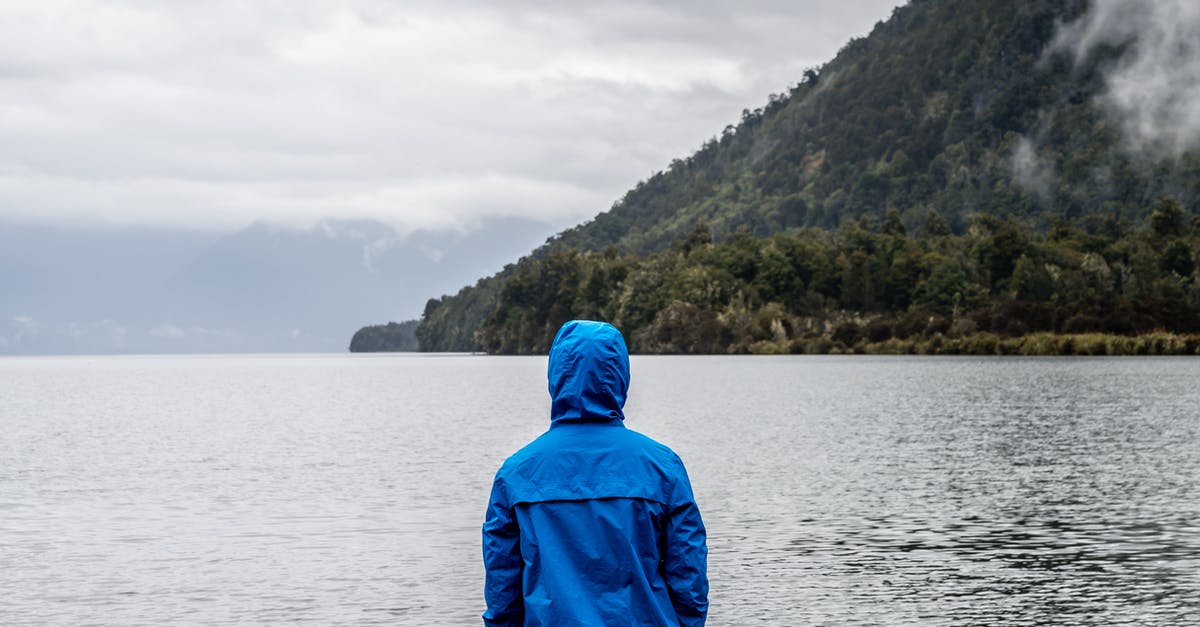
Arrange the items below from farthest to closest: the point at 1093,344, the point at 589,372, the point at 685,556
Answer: the point at 1093,344 < the point at 685,556 < the point at 589,372

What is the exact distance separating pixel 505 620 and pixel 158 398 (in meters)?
122

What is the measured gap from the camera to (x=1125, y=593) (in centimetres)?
2248

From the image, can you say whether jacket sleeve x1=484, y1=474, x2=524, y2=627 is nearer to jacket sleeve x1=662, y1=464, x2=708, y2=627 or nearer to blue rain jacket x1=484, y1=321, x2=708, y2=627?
blue rain jacket x1=484, y1=321, x2=708, y2=627

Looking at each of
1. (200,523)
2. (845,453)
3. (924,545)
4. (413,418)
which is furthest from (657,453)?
(413,418)

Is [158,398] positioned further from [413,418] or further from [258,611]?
[258,611]

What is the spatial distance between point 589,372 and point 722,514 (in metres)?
26.8

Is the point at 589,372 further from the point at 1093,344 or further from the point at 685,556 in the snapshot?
the point at 1093,344

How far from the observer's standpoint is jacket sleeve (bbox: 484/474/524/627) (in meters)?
Result: 7.49

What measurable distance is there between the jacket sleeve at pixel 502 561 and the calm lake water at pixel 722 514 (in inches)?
550

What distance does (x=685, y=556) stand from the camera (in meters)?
7.52

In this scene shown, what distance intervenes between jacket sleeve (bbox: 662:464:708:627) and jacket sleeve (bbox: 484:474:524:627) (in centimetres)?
82

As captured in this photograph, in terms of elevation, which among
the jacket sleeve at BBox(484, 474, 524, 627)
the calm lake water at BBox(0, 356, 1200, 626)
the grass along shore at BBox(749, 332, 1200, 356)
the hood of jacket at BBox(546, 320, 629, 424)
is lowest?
the calm lake water at BBox(0, 356, 1200, 626)

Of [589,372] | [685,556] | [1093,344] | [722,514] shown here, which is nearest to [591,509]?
[685,556]

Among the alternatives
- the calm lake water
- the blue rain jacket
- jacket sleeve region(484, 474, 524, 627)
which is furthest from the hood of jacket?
the calm lake water
